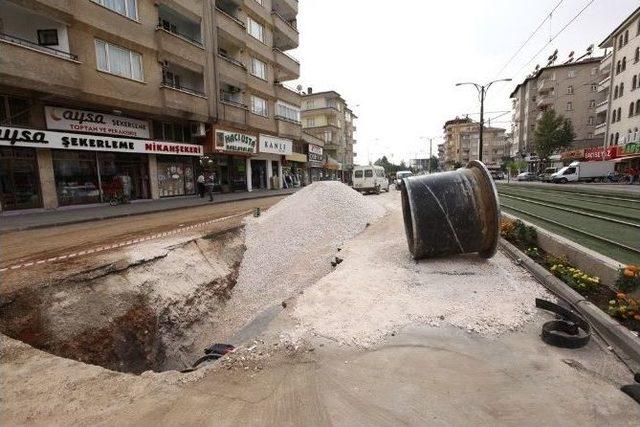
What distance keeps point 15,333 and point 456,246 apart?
687 cm

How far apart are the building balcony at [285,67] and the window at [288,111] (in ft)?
7.66

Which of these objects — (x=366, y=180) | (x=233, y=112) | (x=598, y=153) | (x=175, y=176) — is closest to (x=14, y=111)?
(x=175, y=176)

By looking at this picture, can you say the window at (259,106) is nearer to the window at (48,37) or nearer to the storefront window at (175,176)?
the storefront window at (175,176)

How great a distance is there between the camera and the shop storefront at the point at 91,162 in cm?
1397

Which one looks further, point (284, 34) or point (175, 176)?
point (284, 34)

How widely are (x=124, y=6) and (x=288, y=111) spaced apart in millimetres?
17041

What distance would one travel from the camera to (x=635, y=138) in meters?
33.8

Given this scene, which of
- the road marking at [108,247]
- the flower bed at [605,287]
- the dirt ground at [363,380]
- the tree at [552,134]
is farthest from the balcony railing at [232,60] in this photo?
the tree at [552,134]

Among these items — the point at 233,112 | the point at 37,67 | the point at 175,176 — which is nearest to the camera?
the point at 37,67

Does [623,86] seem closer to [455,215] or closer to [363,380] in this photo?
[455,215]

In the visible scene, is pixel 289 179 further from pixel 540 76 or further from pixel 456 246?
pixel 540 76

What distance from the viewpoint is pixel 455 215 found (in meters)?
5.88

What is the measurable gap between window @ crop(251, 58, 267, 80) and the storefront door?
1698 centimetres

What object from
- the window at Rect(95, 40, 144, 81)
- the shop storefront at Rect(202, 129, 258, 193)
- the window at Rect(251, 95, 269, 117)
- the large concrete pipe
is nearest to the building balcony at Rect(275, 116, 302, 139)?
the window at Rect(251, 95, 269, 117)
